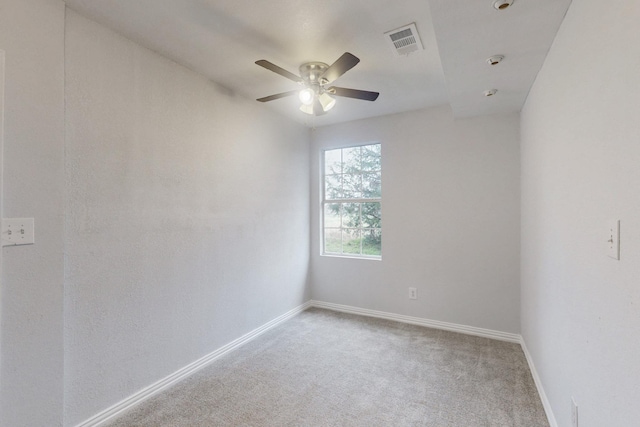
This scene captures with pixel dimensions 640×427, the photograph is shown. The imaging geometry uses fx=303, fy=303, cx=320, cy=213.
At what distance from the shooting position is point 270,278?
3.39 meters

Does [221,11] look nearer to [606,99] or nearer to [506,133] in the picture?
[606,99]

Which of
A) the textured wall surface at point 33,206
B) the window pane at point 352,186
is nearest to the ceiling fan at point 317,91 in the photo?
the textured wall surface at point 33,206

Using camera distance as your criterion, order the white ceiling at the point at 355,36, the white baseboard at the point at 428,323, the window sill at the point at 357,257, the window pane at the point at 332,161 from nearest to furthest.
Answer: the white ceiling at the point at 355,36, the white baseboard at the point at 428,323, the window sill at the point at 357,257, the window pane at the point at 332,161

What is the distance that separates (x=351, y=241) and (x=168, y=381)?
2.47m

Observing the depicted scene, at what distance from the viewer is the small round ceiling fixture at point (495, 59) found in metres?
1.94

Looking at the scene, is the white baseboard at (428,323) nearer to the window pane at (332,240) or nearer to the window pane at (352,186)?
the window pane at (332,240)

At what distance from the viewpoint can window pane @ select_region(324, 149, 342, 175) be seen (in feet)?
13.3

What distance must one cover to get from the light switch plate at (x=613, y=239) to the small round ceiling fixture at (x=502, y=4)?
1091mm

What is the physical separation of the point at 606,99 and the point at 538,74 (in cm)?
130

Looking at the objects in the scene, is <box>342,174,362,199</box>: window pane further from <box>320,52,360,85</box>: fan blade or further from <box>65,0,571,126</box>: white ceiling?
<box>320,52,360,85</box>: fan blade

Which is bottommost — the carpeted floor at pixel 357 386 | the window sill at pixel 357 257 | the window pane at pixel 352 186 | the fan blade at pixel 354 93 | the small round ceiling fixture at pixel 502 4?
the carpeted floor at pixel 357 386

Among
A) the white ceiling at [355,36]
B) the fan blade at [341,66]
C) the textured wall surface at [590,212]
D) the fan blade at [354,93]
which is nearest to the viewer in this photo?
the textured wall surface at [590,212]

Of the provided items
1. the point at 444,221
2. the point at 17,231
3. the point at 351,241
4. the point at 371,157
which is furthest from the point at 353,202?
the point at 17,231

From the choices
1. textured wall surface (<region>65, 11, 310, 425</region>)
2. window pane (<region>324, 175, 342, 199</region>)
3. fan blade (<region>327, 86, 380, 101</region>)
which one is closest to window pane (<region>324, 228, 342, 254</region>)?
window pane (<region>324, 175, 342, 199</region>)
